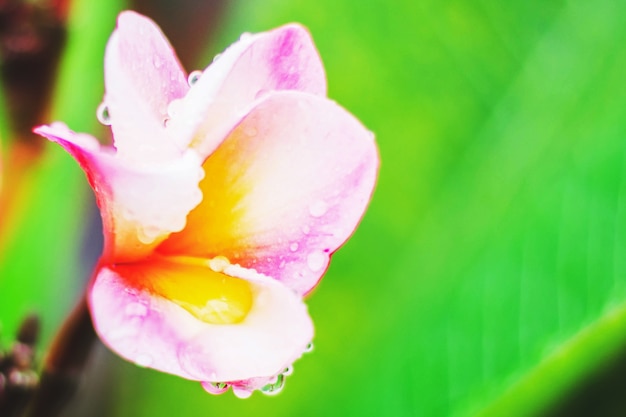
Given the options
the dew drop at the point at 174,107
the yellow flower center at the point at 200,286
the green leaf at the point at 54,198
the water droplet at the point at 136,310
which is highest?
the dew drop at the point at 174,107

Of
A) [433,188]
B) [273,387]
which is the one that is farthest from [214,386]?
[433,188]

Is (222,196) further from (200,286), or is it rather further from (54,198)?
(54,198)

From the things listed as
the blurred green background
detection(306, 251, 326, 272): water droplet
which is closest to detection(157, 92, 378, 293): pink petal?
detection(306, 251, 326, 272): water droplet

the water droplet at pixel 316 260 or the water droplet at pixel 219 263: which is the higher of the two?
the water droplet at pixel 316 260

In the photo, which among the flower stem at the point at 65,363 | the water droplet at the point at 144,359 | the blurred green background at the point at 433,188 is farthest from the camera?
the blurred green background at the point at 433,188

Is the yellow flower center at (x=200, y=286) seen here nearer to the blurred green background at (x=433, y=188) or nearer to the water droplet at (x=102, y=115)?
the water droplet at (x=102, y=115)

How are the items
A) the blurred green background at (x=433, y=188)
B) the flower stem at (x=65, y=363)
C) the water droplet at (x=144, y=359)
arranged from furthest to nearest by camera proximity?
the blurred green background at (x=433, y=188) → the flower stem at (x=65, y=363) → the water droplet at (x=144, y=359)

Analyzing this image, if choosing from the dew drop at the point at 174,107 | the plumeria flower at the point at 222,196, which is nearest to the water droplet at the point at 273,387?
the plumeria flower at the point at 222,196
